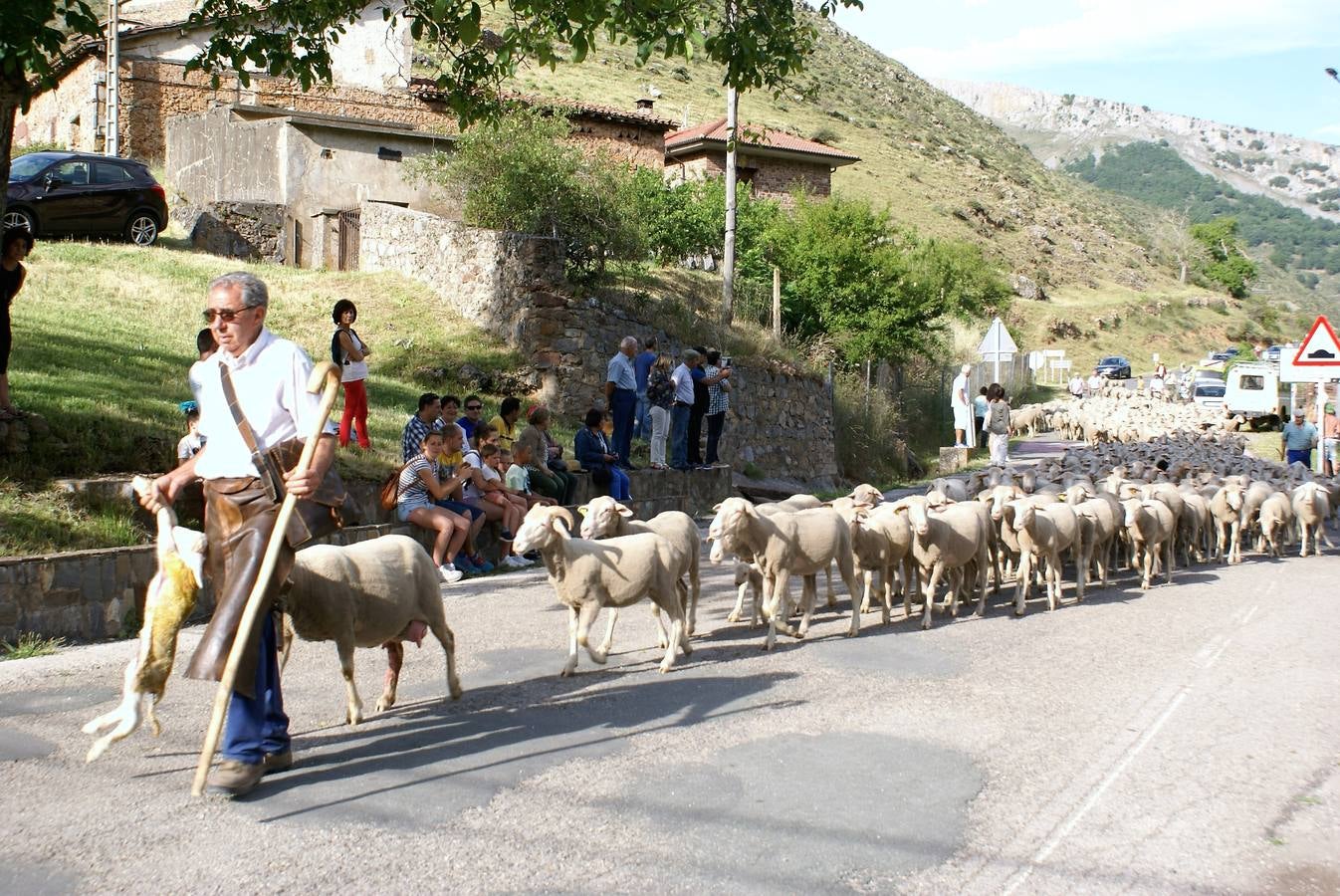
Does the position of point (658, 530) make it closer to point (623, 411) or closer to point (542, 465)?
point (542, 465)

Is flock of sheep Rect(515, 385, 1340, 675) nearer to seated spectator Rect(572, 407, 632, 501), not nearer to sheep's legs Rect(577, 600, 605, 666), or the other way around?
sheep's legs Rect(577, 600, 605, 666)

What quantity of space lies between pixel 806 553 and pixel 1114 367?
2578 inches

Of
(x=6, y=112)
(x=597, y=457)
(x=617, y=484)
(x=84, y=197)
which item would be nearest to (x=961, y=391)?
(x=617, y=484)

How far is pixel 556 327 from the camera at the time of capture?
21.2 metres

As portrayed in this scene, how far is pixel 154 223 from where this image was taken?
23.7 meters

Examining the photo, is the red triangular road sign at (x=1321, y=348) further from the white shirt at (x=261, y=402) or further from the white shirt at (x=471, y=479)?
the white shirt at (x=261, y=402)

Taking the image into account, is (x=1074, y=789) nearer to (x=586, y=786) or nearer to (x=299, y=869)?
(x=586, y=786)

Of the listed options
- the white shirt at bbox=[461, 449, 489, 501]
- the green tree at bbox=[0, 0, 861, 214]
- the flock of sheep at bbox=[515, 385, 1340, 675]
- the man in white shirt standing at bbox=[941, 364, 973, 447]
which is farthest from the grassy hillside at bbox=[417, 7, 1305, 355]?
the white shirt at bbox=[461, 449, 489, 501]

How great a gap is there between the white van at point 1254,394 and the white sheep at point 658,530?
38.5 metres

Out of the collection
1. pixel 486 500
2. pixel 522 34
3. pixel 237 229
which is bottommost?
pixel 486 500

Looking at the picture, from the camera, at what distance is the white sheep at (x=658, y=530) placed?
9320mm

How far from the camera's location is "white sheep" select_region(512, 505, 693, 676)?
8016mm

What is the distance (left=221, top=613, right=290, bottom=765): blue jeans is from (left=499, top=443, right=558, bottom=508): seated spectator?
755 cm

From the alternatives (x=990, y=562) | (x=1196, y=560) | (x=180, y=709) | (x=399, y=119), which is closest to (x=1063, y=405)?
(x=399, y=119)
